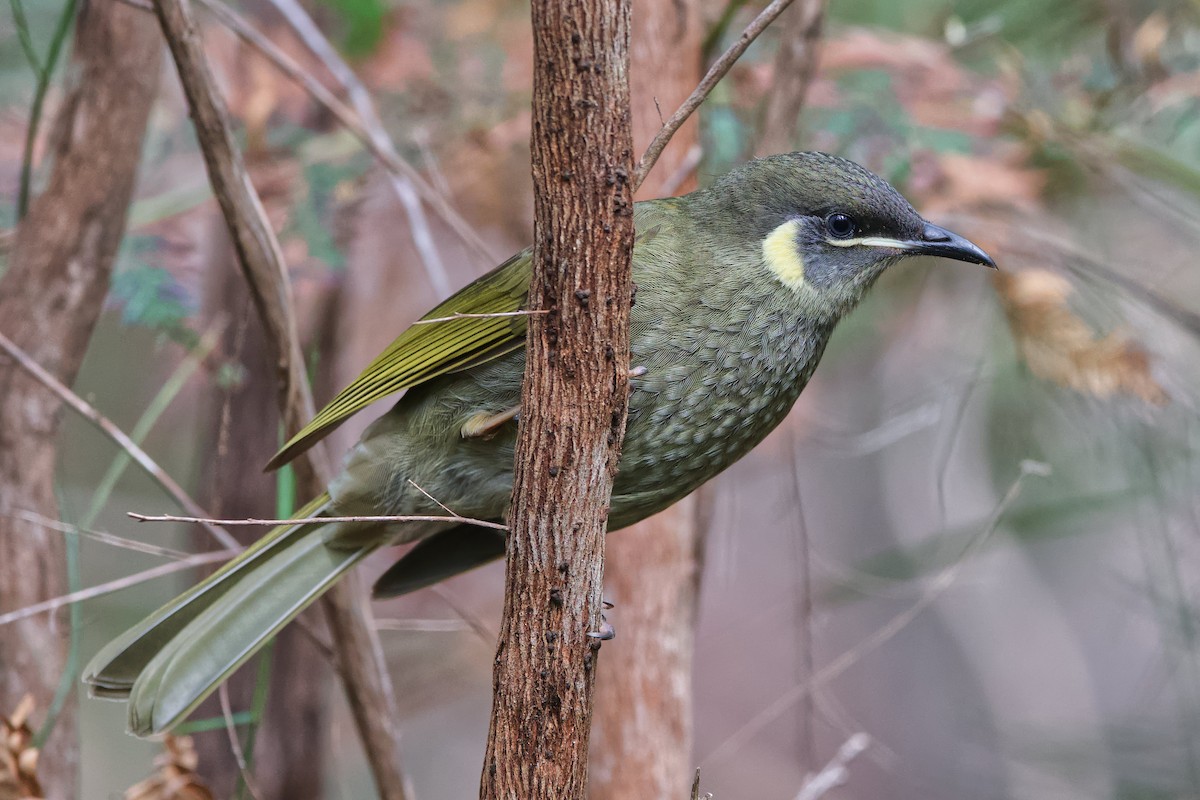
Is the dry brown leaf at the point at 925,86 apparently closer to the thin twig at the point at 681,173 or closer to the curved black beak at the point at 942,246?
the thin twig at the point at 681,173

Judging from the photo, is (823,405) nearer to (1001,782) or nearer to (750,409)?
(1001,782)

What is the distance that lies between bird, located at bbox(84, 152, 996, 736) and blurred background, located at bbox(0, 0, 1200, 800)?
259mm

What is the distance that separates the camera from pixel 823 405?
6203mm

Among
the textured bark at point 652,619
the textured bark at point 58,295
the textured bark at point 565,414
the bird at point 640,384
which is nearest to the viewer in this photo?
the textured bark at point 565,414

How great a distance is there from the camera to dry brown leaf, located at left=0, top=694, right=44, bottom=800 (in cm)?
251

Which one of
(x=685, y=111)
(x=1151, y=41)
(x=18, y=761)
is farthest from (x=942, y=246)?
(x=1151, y=41)

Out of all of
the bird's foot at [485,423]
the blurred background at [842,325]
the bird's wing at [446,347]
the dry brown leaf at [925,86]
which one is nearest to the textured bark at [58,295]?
the blurred background at [842,325]

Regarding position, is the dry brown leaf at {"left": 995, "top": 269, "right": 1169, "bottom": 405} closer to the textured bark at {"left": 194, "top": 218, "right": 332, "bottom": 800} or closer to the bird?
the bird

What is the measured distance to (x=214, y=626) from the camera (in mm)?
2539

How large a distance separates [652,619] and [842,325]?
80.9 inches

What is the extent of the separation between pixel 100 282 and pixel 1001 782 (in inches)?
215

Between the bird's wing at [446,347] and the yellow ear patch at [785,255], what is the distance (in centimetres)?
53

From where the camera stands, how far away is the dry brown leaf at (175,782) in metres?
2.63

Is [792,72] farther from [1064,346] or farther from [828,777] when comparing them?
[828,777]
